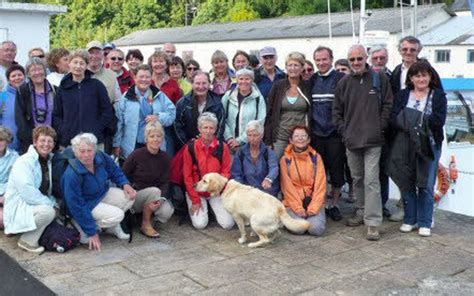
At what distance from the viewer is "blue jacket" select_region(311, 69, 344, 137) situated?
257 inches

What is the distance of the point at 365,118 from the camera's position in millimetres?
6008

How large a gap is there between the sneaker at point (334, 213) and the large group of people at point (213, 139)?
1 cm

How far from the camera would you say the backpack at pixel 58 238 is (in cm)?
548

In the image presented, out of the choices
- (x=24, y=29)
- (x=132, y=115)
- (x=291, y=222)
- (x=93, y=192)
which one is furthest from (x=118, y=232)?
(x=24, y=29)

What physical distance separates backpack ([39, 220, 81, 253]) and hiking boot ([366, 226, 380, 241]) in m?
3.12

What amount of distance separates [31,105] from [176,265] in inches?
101

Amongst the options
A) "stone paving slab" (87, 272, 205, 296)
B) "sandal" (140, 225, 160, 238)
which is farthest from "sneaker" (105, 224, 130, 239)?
"stone paving slab" (87, 272, 205, 296)

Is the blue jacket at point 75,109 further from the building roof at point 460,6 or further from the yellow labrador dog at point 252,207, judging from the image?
the building roof at point 460,6

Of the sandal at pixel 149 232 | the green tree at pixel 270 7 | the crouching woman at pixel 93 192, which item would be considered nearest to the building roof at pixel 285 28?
the green tree at pixel 270 7

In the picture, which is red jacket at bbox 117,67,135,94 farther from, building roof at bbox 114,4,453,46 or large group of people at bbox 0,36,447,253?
building roof at bbox 114,4,453,46

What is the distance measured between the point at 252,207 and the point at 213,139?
3.51ft

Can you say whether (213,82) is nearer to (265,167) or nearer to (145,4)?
(265,167)

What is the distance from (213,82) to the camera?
7266mm

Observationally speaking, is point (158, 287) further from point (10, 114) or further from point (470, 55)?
point (470, 55)
